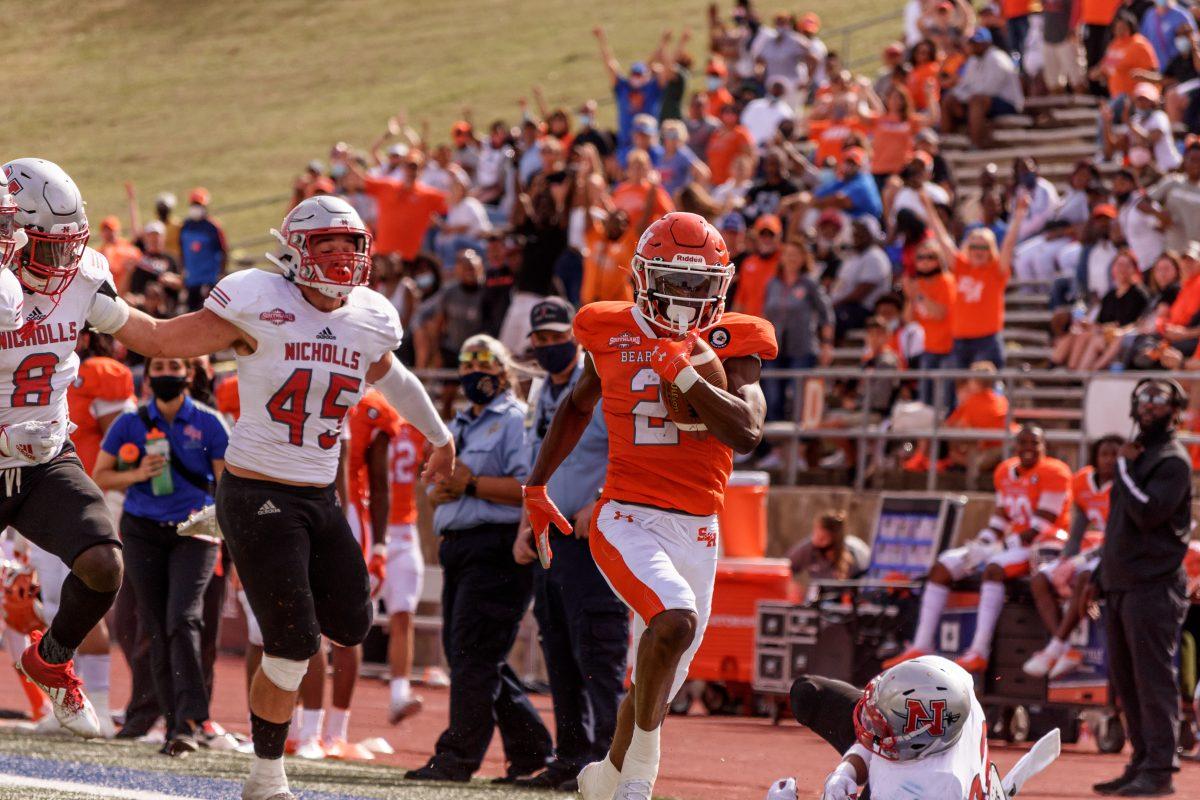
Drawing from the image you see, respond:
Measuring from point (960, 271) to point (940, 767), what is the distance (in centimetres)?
905

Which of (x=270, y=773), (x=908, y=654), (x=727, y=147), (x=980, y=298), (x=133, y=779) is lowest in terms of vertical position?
(x=908, y=654)

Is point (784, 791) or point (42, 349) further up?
point (42, 349)

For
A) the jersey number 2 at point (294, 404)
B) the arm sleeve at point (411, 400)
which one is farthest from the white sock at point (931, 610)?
the jersey number 2 at point (294, 404)

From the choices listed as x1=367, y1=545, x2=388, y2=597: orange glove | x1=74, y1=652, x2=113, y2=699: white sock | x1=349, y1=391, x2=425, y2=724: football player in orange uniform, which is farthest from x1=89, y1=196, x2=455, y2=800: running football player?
x1=74, y1=652, x2=113, y2=699: white sock

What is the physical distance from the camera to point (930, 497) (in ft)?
43.0

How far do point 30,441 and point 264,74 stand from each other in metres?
36.8

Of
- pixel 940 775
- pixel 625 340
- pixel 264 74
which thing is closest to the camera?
pixel 940 775

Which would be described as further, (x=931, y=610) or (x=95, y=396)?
(x=931, y=610)

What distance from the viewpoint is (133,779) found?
792cm

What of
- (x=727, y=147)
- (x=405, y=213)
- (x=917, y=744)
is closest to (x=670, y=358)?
(x=917, y=744)

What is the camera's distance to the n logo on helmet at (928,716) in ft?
18.7

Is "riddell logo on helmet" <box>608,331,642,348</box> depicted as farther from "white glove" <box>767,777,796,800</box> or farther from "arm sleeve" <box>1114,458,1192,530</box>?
"arm sleeve" <box>1114,458,1192,530</box>

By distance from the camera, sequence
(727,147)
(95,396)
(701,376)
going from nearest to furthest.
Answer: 1. (701,376)
2. (95,396)
3. (727,147)

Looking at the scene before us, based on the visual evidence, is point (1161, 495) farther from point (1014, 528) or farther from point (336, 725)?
point (336, 725)
